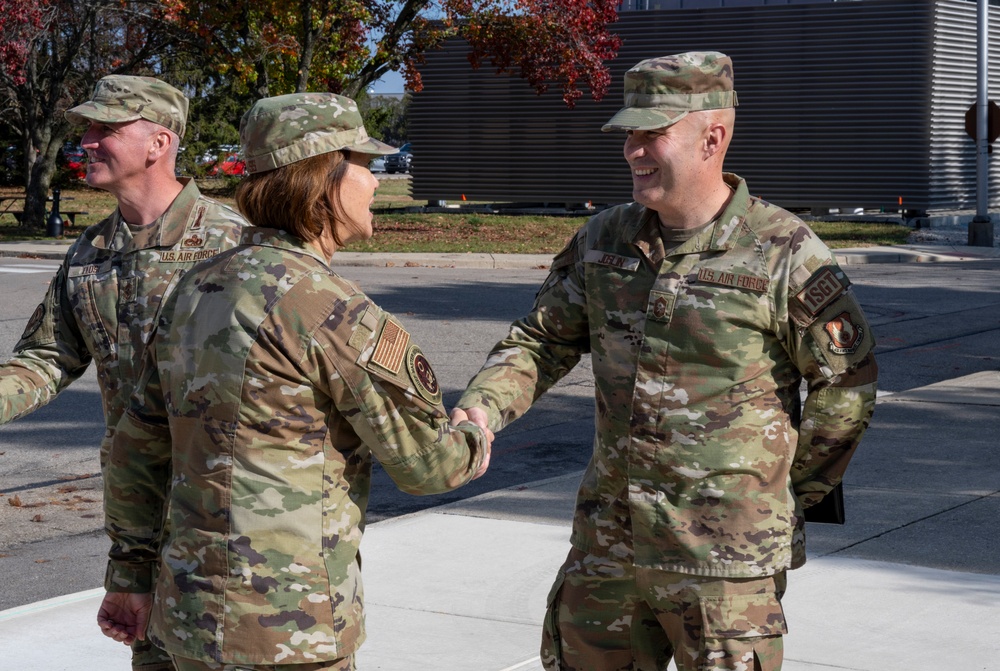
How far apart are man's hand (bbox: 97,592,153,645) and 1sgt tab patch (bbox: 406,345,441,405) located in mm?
978

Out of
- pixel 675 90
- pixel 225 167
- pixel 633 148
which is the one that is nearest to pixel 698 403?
pixel 633 148

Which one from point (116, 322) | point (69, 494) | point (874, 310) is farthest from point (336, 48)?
point (116, 322)

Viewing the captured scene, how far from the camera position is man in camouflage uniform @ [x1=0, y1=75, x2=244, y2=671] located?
387cm

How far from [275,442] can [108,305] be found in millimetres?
1410

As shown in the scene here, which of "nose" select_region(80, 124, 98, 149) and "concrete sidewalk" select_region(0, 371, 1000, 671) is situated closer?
"nose" select_region(80, 124, 98, 149)

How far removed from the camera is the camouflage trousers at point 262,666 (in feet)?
9.02

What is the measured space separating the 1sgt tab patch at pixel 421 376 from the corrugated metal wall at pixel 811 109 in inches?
1029

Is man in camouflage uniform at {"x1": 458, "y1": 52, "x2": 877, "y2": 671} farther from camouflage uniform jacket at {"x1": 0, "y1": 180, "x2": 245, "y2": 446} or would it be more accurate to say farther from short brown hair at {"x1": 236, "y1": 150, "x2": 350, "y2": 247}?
camouflage uniform jacket at {"x1": 0, "y1": 180, "x2": 245, "y2": 446}

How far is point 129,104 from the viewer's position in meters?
3.98

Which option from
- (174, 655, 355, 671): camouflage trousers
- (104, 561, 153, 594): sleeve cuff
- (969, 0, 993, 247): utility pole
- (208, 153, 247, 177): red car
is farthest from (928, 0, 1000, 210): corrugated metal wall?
(174, 655, 355, 671): camouflage trousers

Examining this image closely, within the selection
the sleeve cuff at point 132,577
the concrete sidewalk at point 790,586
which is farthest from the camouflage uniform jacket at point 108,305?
the concrete sidewalk at point 790,586

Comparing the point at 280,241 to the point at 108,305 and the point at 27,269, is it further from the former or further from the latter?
the point at 27,269

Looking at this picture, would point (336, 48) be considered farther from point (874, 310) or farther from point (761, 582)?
point (761, 582)

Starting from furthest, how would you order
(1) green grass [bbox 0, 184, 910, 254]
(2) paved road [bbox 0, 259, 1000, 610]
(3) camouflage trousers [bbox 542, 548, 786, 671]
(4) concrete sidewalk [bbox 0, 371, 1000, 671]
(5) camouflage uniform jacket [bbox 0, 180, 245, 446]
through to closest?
(1) green grass [bbox 0, 184, 910, 254] < (2) paved road [bbox 0, 259, 1000, 610] < (4) concrete sidewalk [bbox 0, 371, 1000, 671] < (5) camouflage uniform jacket [bbox 0, 180, 245, 446] < (3) camouflage trousers [bbox 542, 548, 786, 671]
